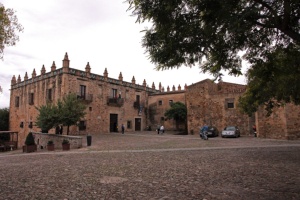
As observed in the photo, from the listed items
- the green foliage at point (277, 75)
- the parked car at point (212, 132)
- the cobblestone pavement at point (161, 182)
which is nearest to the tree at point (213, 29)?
the green foliage at point (277, 75)

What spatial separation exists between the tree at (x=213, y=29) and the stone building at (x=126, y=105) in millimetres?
20401

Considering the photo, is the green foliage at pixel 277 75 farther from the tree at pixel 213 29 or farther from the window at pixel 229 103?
the window at pixel 229 103

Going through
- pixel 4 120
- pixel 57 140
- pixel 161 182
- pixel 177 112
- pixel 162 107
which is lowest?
pixel 161 182

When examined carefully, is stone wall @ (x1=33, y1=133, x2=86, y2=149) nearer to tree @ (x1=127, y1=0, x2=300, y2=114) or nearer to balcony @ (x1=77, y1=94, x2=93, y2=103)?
balcony @ (x1=77, y1=94, x2=93, y2=103)

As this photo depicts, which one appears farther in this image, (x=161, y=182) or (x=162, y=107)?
(x=162, y=107)

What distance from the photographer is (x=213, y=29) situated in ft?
16.4

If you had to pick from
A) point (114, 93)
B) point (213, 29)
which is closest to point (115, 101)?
point (114, 93)

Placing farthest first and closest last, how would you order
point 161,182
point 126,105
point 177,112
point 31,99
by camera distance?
point 126,105 → point 177,112 → point 31,99 → point 161,182

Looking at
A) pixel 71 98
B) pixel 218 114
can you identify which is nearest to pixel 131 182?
pixel 71 98

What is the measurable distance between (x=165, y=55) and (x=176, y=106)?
100ft

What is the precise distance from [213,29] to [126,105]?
33.1 m

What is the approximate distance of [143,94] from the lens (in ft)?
136

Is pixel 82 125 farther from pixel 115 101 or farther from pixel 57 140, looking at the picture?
pixel 57 140

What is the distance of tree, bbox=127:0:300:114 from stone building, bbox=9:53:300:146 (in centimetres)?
2040
